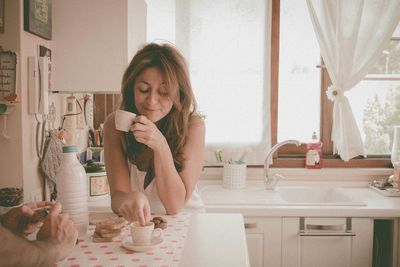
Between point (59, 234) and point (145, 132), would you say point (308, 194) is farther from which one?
point (59, 234)

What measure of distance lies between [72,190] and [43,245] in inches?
12.7

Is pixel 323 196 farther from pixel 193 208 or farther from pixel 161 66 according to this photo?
pixel 161 66

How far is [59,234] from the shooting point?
894 millimetres

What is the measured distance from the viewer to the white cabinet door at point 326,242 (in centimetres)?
205

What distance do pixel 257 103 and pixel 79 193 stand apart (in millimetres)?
1605

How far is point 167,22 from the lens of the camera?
2527 millimetres

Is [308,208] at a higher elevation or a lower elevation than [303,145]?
lower

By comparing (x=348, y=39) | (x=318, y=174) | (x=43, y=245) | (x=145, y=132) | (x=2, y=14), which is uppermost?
(x=348, y=39)

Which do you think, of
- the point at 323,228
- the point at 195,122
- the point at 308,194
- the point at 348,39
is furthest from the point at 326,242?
the point at 348,39

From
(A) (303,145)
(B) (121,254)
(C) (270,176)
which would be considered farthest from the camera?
(A) (303,145)

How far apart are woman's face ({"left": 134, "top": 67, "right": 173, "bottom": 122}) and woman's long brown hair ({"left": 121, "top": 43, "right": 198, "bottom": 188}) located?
0.02 meters

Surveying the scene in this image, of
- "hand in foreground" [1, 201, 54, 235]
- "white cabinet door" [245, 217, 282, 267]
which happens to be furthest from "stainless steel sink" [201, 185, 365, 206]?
"hand in foreground" [1, 201, 54, 235]

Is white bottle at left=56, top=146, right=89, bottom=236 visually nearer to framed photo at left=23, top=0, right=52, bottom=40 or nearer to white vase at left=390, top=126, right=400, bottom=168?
framed photo at left=23, top=0, right=52, bottom=40

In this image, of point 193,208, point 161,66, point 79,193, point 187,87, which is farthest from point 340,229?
point 79,193
